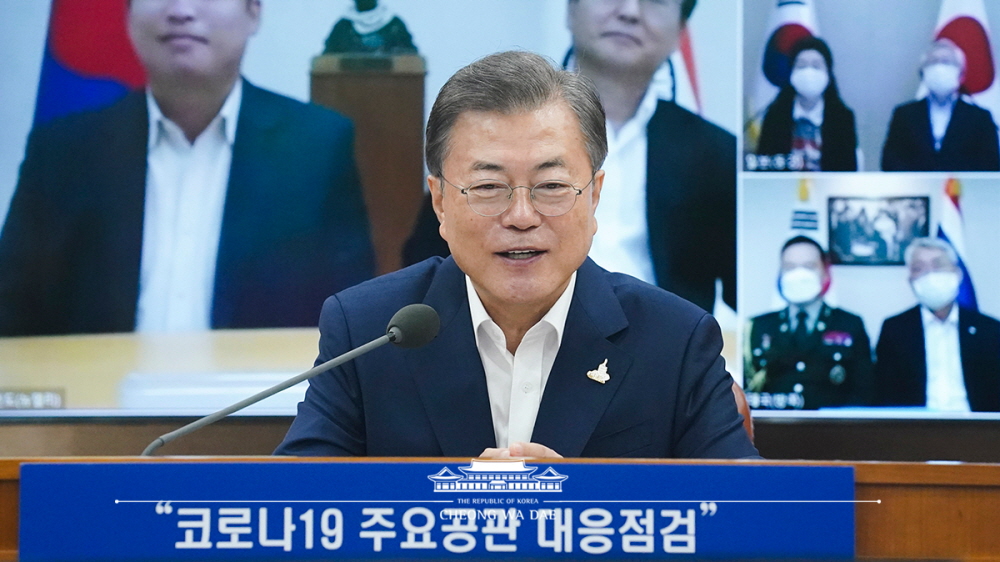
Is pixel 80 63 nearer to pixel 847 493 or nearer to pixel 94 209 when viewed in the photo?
pixel 94 209

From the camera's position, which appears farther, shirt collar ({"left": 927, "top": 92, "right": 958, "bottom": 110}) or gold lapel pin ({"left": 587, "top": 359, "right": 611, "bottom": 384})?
shirt collar ({"left": 927, "top": 92, "right": 958, "bottom": 110})

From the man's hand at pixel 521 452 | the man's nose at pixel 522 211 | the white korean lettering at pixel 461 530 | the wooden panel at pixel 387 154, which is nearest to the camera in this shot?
the white korean lettering at pixel 461 530

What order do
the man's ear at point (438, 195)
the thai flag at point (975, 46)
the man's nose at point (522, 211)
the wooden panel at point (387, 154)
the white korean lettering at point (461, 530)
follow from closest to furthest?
1. the white korean lettering at point (461, 530)
2. the man's nose at point (522, 211)
3. the man's ear at point (438, 195)
4. the thai flag at point (975, 46)
5. the wooden panel at point (387, 154)

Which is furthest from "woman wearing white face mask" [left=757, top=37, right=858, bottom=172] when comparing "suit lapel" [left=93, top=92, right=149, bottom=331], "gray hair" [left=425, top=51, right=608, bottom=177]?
"suit lapel" [left=93, top=92, right=149, bottom=331]

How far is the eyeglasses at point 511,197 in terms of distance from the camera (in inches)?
59.6

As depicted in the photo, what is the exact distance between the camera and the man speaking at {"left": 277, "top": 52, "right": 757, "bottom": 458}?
4.98 feet

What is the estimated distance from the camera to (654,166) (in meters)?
2.92

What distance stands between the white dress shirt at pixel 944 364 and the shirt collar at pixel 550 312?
5.51 ft

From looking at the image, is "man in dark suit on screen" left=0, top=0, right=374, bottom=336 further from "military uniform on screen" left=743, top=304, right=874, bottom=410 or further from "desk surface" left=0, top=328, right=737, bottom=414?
"military uniform on screen" left=743, top=304, right=874, bottom=410

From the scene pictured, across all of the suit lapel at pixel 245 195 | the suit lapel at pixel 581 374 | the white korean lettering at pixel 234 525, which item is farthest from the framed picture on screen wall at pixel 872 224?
the white korean lettering at pixel 234 525

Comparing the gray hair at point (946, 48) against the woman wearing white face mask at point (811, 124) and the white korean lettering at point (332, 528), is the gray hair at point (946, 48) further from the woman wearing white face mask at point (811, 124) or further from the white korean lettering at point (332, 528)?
the white korean lettering at point (332, 528)

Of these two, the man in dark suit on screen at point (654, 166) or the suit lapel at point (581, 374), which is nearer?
the suit lapel at point (581, 374)

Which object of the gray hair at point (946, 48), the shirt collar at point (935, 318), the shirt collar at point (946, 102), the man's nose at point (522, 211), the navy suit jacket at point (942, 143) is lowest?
the shirt collar at point (935, 318)

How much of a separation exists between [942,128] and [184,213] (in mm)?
2392
